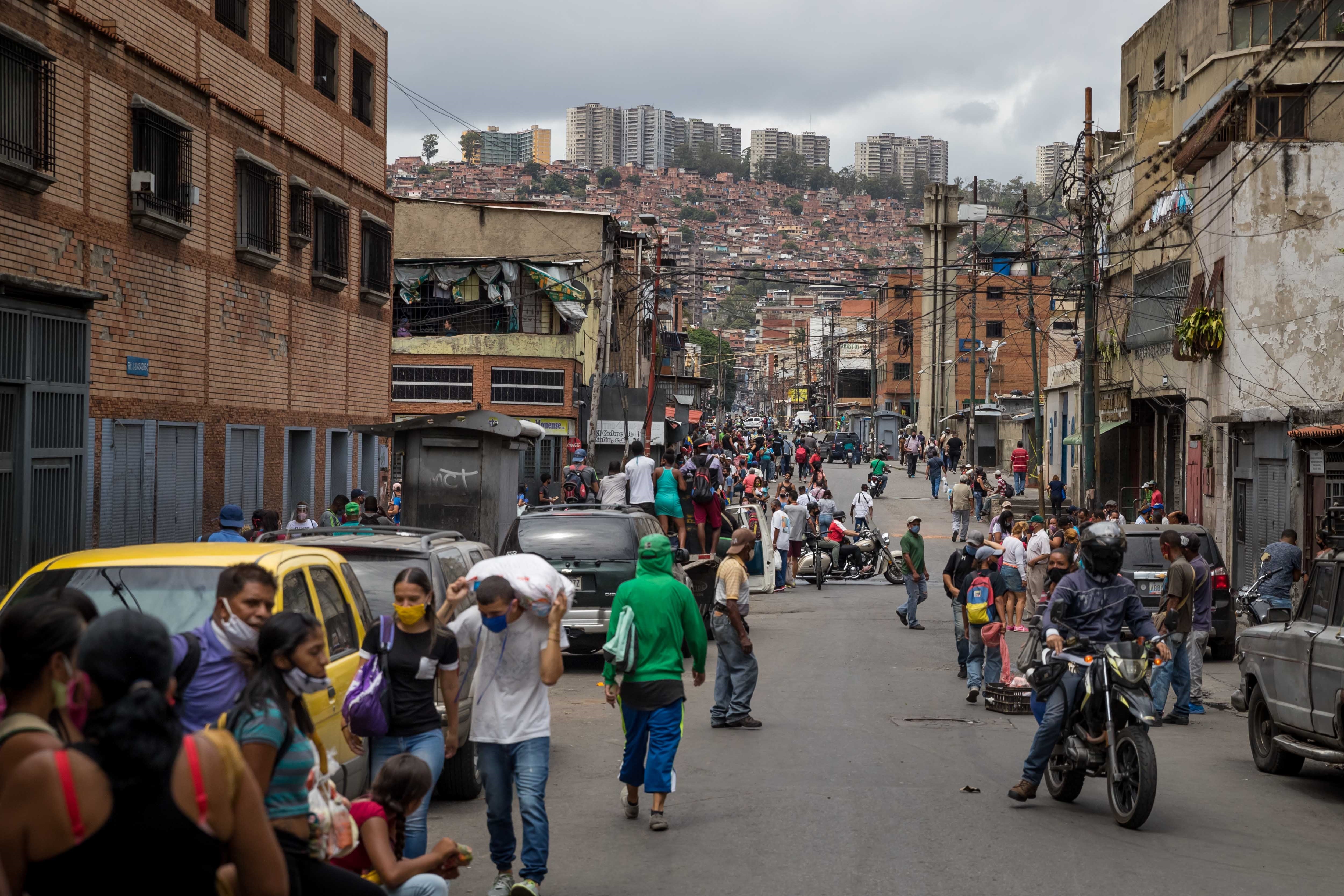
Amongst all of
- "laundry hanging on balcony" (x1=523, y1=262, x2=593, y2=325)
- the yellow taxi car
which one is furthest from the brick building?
"laundry hanging on balcony" (x1=523, y1=262, x2=593, y2=325)

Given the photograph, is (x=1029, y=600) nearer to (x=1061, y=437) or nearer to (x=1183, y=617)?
(x=1183, y=617)

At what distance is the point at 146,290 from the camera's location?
1731 cm

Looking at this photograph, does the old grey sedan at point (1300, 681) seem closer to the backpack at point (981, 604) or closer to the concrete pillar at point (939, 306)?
the backpack at point (981, 604)

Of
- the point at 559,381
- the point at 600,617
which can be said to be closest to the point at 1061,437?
the point at 559,381

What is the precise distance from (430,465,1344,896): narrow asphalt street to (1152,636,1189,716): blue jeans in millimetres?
307

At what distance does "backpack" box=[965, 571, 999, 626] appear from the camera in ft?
44.9

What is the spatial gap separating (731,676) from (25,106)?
370 inches

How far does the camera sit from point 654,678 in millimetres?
8406

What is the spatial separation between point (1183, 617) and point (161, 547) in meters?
9.71

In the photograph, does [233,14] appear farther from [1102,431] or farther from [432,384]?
[1102,431]

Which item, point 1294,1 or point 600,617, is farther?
point 1294,1

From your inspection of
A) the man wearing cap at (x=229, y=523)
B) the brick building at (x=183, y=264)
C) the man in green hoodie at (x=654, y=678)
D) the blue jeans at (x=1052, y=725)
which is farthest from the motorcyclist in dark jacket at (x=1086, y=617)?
the brick building at (x=183, y=264)

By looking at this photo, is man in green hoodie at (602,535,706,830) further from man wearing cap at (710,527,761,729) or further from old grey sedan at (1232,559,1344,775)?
old grey sedan at (1232,559,1344,775)

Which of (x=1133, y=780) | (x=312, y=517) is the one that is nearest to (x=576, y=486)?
(x=312, y=517)
